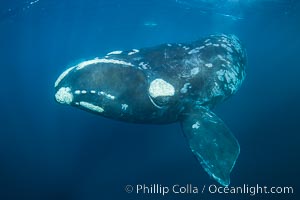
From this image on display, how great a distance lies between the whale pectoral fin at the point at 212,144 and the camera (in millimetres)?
5918

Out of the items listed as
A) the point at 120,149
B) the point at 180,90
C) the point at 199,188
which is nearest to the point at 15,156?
the point at 120,149

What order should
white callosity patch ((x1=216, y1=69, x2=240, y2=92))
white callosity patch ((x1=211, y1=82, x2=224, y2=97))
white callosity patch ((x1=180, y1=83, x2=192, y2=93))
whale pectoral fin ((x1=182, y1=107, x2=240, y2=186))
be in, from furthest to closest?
1. white callosity patch ((x1=216, y1=69, x2=240, y2=92))
2. white callosity patch ((x1=211, y1=82, x2=224, y2=97))
3. white callosity patch ((x1=180, y1=83, x2=192, y2=93))
4. whale pectoral fin ((x1=182, y1=107, x2=240, y2=186))

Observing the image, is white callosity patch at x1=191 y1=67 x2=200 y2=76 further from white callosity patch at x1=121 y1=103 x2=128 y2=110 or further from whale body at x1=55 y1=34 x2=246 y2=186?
white callosity patch at x1=121 y1=103 x2=128 y2=110

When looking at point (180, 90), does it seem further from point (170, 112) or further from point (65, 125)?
point (65, 125)

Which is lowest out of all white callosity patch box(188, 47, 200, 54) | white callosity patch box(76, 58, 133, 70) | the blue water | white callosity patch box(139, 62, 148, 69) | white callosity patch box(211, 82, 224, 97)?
the blue water

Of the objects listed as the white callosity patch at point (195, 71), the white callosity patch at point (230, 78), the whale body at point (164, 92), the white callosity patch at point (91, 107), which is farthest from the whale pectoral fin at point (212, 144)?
the white callosity patch at point (91, 107)

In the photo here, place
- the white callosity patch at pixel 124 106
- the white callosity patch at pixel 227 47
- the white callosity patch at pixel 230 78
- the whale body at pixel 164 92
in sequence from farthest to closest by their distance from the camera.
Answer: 1. the white callosity patch at pixel 227 47
2. the white callosity patch at pixel 230 78
3. the white callosity patch at pixel 124 106
4. the whale body at pixel 164 92

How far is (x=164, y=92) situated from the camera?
7.15 metres

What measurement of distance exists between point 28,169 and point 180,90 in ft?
44.9

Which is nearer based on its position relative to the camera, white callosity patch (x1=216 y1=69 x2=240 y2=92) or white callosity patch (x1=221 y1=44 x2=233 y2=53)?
white callosity patch (x1=216 y1=69 x2=240 y2=92)

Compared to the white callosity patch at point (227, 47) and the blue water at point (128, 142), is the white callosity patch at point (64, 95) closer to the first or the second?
the white callosity patch at point (227, 47)

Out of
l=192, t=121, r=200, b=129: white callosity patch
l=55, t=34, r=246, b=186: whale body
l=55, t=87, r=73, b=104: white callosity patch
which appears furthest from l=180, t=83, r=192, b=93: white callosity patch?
l=55, t=87, r=73, b=104: white callosity patch

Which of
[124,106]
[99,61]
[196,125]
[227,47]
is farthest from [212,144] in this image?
Result: [227,47]

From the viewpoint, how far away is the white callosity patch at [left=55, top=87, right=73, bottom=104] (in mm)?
6734
